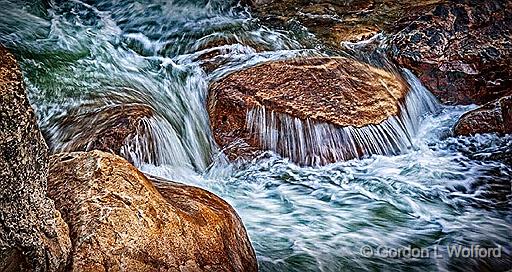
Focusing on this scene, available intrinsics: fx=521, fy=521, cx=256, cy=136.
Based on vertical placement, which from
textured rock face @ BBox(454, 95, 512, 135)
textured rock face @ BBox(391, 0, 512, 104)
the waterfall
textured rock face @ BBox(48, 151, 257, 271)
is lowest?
textured rock face @ BBox(48, 151, 257, 271)

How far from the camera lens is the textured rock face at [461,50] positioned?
23.0ft

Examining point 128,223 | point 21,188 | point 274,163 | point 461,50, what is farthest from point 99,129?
point 461,50

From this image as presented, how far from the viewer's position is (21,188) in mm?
2338

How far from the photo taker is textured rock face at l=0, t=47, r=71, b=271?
2.22 metres

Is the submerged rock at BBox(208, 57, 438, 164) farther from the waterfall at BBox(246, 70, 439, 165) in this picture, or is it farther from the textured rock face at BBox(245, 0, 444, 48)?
the textured rock face at BBox(245, 0, 444, 48)

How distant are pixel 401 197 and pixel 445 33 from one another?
3.21 meters

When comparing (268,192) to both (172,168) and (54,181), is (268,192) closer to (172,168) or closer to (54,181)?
(172,168)

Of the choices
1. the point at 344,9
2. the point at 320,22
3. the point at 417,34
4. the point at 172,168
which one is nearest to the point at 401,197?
the point at 172,168

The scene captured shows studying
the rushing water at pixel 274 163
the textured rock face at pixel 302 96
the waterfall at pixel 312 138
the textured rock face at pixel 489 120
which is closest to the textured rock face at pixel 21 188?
the rushing water at pixel 274 163

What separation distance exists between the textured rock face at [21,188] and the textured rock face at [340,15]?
579 centimetres

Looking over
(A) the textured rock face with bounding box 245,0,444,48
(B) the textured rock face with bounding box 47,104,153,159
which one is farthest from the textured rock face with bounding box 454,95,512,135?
(B) the textured rock face with bounding box 47,104,153,159

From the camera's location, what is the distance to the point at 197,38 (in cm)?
794

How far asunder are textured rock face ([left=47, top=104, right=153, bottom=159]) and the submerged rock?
100 cm

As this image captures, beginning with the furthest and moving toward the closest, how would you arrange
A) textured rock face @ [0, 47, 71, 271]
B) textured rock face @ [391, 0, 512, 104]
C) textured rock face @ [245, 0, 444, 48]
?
1. textured rock face @ [245, 0, 444, 48]
2. textured rock face @ [391, 0, 512, 104]
3. textured rock face @ [0, 47, 71, 271]
